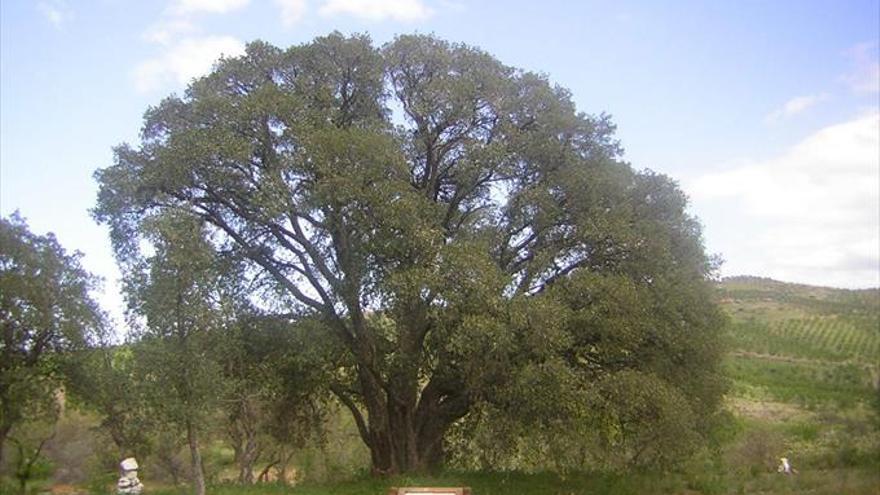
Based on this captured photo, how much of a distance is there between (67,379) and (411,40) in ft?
42.5

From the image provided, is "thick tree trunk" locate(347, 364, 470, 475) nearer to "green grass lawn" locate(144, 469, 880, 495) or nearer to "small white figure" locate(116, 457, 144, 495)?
"green grass lawn" locate(144, 469, 880, 495)

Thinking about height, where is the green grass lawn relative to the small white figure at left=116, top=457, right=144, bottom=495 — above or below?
below

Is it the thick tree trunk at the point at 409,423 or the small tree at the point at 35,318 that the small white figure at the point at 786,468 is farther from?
the small tree at the point at 35,318

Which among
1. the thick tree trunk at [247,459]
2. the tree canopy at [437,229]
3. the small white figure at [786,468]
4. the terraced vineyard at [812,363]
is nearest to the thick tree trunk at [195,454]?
the tree canopy at [437,229]

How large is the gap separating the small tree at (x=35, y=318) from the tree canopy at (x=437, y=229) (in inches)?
98.2

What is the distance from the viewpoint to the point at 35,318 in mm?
19391

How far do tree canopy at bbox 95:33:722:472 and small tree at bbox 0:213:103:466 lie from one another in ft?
8.18

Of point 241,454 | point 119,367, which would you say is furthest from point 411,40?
point 241,454

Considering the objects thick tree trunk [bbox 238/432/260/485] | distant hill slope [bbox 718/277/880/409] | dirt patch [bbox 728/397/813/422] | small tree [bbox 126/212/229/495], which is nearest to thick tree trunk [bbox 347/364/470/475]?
small tree [bbox 126/212/229/495]

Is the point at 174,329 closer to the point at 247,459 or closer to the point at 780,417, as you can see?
the point at 247,459

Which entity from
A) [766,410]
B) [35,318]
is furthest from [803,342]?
[35,318]

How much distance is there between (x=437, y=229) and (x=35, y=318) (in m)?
10.5

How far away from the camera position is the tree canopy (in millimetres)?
16703

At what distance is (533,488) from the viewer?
60.5ft
